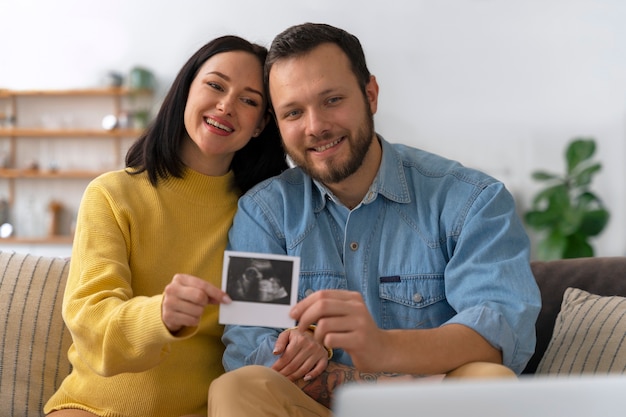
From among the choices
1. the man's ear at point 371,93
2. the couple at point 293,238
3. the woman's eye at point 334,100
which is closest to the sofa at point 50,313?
the couple at point 293,238

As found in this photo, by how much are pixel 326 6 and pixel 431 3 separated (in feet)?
2.73

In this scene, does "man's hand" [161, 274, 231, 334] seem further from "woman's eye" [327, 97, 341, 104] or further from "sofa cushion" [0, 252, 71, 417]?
"sofa cushion" [0, 252, 71, 417]

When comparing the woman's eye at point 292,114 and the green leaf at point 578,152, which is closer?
the woman's eye at point 292,114

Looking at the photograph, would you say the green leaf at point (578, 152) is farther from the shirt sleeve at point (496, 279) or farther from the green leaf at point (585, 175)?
the shirt sleeve at point (496, 279)

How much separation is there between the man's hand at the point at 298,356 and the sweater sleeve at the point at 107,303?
0.26 m

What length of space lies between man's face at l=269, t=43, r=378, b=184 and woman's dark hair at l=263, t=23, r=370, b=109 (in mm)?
21

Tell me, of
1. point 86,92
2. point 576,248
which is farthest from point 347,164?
point 86,92

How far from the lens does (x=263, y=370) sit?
158 centimetres

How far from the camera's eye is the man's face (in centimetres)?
203

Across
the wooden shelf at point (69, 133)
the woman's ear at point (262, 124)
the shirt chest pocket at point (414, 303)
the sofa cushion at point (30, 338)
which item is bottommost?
the sofa cushion at point (30, 338)

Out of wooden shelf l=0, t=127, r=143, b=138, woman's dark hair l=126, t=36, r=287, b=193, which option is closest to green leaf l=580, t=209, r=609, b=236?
wooden shelf l=0, t=127, r=143, b=138

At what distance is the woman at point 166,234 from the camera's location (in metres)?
1.76

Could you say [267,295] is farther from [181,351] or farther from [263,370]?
[181,351]

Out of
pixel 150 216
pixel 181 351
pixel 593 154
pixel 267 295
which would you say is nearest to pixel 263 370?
pixel 267 295
